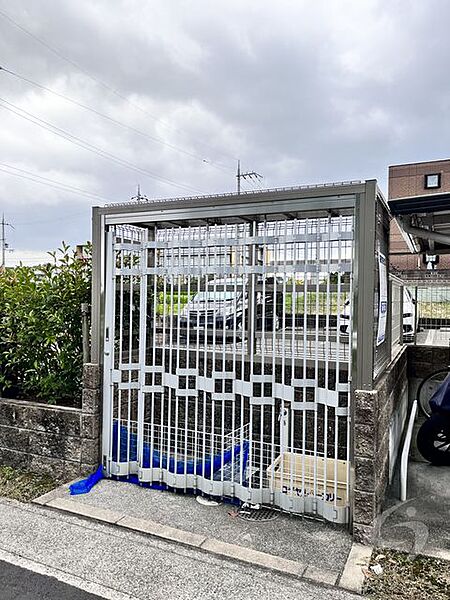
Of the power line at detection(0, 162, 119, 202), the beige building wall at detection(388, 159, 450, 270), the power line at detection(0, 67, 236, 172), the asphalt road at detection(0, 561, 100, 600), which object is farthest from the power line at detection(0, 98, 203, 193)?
the asphalt road at detection(0, 561, 100, 600)

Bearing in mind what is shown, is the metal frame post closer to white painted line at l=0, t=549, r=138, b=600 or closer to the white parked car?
white painted line at l=0, t=549, r=138, b=600

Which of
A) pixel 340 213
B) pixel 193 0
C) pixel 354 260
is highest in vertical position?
pixel 193 0

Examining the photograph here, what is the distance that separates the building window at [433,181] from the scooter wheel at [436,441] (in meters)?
21.6

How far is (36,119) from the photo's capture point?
20656mm

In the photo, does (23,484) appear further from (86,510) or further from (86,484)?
(86,510)

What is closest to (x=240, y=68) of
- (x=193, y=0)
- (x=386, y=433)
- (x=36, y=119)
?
(x=193, y=0)

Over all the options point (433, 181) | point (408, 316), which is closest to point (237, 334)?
point (408, 316)

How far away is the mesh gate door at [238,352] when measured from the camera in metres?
3.07

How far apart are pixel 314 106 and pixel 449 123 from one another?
4.81m

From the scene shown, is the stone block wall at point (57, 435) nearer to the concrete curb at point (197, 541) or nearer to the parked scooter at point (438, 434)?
the concrete curb at point (197, 541)

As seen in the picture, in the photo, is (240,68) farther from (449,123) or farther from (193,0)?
(449,123)

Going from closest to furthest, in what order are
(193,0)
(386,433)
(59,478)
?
(386,433), (59,478), (193,0)

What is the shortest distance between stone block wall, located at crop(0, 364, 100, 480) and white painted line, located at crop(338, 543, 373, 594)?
6.78 feet

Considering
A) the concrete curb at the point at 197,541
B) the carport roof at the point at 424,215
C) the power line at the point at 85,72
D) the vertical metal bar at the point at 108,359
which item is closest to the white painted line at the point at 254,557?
the concrete curb at the point at 197,541
